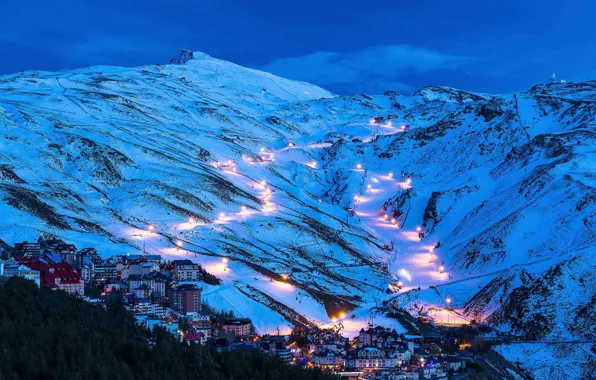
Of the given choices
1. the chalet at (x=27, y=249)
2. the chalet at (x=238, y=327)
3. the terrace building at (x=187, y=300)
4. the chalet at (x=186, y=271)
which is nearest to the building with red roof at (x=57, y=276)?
the chalet at (x=27, y=249)

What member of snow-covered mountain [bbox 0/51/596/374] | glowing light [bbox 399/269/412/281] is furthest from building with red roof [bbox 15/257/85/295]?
glowing light [bbox 399/269/412/281]

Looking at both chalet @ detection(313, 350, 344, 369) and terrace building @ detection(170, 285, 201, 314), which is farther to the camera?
terrace building @ detection(170, 285, 201, 314)

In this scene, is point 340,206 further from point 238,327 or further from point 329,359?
point 329,359

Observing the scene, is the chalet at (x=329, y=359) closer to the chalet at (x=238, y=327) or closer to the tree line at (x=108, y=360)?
the chalet at (x=238, y=327)

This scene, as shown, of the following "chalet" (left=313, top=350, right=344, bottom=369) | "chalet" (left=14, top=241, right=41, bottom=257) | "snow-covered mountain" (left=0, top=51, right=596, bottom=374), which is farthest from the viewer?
"snow-covered mountain" (left=0, top=51, right=596, bottom=374)

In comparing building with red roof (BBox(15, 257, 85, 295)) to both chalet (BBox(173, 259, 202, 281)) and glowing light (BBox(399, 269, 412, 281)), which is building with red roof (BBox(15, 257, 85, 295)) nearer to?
chalet (BBox(173, 259, 202, 281))

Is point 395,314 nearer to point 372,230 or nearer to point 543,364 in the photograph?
point 543,364

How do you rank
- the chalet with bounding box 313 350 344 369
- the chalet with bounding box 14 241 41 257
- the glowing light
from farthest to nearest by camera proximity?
the glowing light
the chalet with bounding box 14 241 41 257
the chalet with bounding box 313 350 344 369
